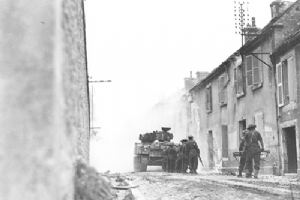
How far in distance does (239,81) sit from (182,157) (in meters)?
4.43

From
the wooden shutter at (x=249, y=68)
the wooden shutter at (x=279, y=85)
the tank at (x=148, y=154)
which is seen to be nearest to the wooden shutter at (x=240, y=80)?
the wooden shutter at (x=249, y=68)

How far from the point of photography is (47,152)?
3498 mm

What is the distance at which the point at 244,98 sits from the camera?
74.8 ft

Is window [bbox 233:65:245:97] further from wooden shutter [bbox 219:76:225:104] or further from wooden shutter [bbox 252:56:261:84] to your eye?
wooden shutter [bbox 219:76:225:104]

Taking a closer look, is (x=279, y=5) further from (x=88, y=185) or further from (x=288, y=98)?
(x=88, y=185)

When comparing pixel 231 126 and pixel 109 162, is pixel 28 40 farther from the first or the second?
pixel 109 162

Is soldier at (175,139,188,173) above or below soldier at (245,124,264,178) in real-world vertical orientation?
below

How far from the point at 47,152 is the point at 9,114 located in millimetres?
374

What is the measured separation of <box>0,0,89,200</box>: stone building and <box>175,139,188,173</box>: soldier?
1828 centimetres

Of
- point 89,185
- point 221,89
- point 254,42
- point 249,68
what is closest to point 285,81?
point 254,42

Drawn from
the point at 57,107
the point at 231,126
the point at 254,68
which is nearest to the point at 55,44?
the point at 57,107

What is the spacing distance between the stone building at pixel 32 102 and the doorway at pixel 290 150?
1557cm

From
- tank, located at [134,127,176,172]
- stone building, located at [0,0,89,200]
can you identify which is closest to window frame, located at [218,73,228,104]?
tank, located at [134,127,176,172]

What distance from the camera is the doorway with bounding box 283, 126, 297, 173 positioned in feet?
59.8
